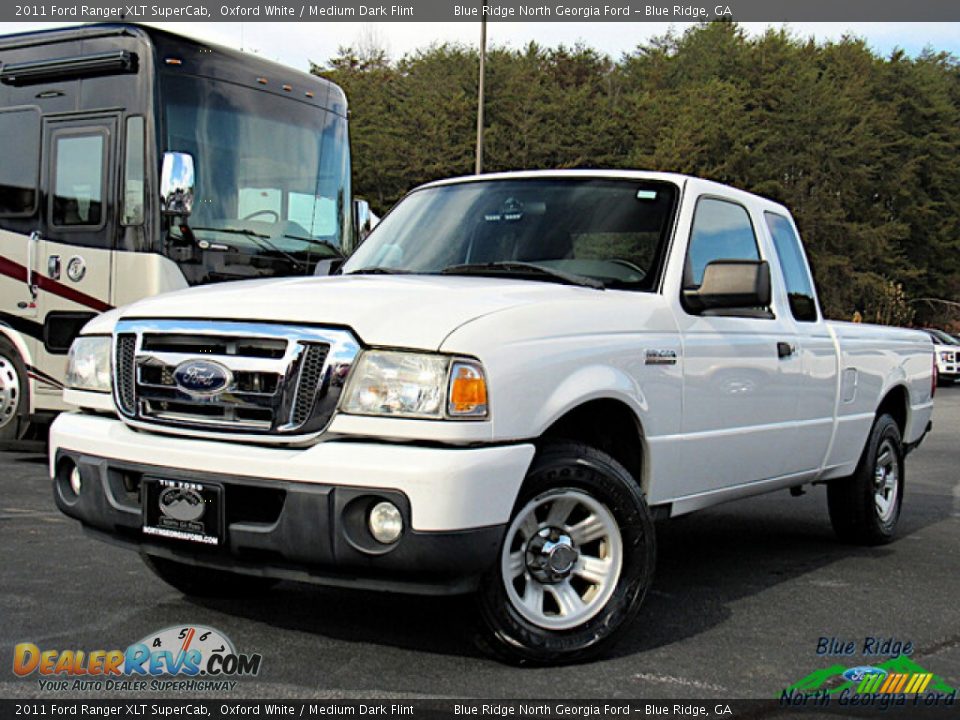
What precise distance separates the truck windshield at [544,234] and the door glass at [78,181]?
4582 millimetres

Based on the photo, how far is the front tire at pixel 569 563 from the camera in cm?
409

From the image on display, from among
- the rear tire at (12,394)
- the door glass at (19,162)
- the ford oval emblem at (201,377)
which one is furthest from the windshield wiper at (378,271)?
the door glass at (19,162)

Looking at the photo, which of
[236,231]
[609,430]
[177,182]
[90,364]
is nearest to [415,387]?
[609,430]

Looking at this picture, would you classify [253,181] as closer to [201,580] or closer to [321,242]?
[321,242]

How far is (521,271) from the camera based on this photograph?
506 centimetres

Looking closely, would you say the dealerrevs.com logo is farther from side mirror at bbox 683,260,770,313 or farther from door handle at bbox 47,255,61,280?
door handle at bbox 47,255,61,280

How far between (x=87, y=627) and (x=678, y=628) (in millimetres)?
2240

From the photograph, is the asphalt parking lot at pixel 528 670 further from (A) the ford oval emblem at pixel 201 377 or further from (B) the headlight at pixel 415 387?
(A) the ford oval emblem at pixel 201 377

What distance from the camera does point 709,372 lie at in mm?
5125

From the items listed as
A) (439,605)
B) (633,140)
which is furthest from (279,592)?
(633,140)

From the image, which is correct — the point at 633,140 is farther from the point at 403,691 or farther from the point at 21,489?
the point at 403,691

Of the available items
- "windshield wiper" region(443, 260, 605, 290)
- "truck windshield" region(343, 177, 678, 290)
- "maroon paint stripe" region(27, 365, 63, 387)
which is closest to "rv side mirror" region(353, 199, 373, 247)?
"maroon paint stripe" region(27, 365, 63, 387)

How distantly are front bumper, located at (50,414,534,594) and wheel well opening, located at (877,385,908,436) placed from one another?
3.96 metres

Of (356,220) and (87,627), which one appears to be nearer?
(87,627)
